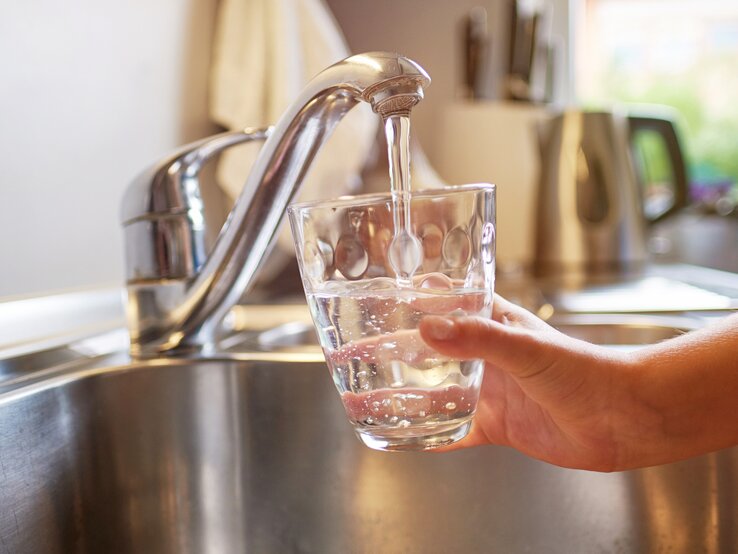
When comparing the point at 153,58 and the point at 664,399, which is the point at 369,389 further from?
the point at 153,58

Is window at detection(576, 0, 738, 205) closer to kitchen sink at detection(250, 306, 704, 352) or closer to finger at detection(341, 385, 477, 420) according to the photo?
kitchen sink at detection(250, 306, 704, 352)

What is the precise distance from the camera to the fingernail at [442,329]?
31 centimetres

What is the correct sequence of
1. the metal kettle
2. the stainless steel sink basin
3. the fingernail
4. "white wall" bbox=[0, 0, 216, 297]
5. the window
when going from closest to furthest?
the fingernail, the stainless steel sink basin, "white wall" bbox=[0, 0, 216, 297], the metal kettle, the window

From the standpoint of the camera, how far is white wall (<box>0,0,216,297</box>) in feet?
2.03

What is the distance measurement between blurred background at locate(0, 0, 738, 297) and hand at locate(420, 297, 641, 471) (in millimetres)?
383

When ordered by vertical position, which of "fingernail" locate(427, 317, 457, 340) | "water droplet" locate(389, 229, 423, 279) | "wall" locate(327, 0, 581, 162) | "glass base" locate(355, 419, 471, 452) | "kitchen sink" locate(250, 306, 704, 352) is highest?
"wall" locate(327, 0, 581, 162)

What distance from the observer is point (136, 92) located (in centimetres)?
80

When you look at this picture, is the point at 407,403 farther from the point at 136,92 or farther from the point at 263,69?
the point at 263,69

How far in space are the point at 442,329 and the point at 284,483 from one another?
0.26 meters

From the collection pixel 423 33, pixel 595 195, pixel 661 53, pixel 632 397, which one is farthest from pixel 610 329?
pixel 661 53

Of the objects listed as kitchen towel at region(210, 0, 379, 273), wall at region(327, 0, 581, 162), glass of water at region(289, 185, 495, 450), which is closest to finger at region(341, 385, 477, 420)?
glass of water at region(289, 185, 495, 450)

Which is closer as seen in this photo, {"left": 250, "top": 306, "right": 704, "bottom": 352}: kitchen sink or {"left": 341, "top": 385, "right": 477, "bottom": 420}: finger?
{"left": 341, "top": 385, "right": 477, "bottom": 420}: finger

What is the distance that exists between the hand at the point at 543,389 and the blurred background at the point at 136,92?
1.26 feet

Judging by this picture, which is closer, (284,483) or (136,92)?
(284,483)
